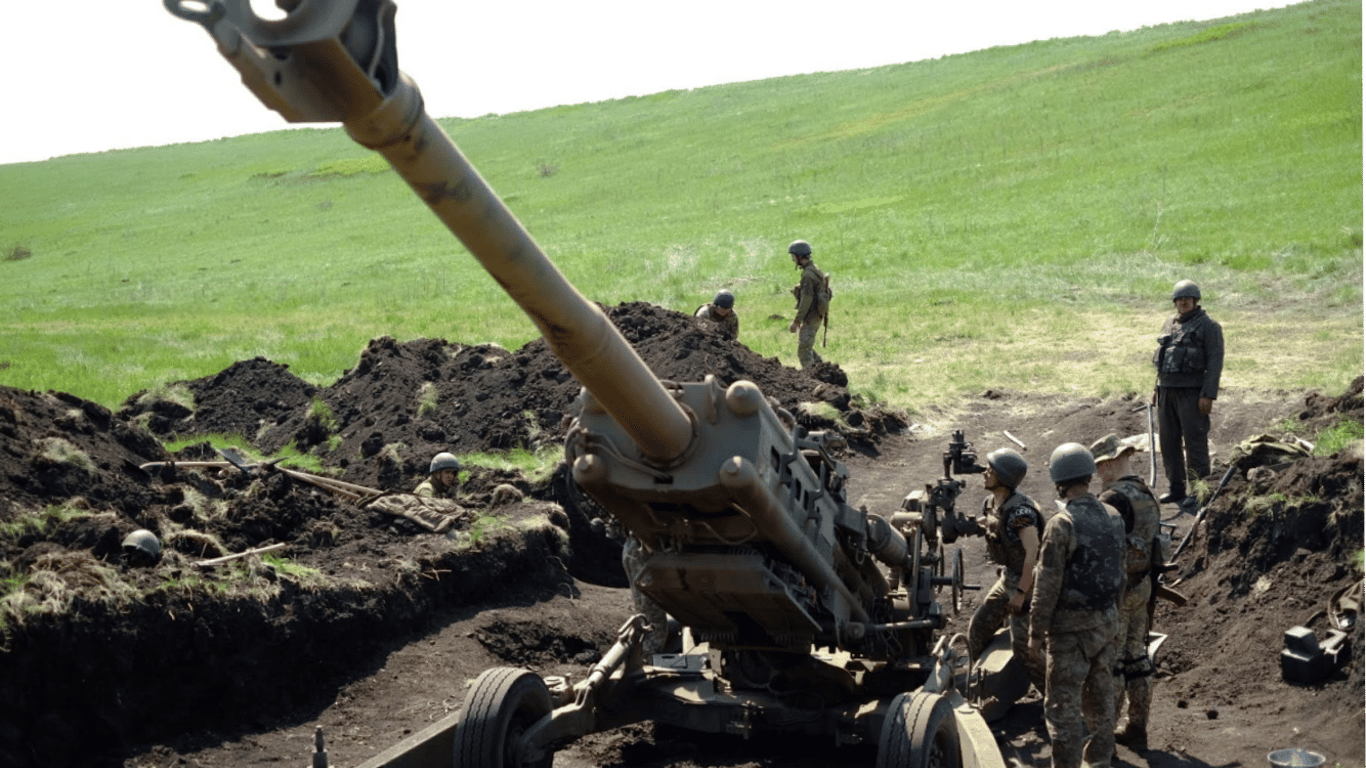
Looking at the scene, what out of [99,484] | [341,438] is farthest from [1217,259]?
[99,484]

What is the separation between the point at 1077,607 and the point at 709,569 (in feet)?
7.75

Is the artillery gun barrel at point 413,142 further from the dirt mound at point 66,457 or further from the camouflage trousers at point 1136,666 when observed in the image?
the dirt mound at point 66,457

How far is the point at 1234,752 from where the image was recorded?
9250 mm

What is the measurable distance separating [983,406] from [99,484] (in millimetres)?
13391

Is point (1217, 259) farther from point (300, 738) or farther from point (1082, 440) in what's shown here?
point (300, 738)

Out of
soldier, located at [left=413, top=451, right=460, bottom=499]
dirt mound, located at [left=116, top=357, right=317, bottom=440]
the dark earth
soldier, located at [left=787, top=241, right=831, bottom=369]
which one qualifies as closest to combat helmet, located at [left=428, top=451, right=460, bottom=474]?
soldier, located at [left=413, top=451, right=460, bottom=499]

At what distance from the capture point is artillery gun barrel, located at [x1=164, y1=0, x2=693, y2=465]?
444cm

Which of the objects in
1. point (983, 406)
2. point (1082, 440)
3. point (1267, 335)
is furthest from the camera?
point (1267, 335)

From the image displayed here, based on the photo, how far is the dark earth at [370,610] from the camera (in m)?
9.27

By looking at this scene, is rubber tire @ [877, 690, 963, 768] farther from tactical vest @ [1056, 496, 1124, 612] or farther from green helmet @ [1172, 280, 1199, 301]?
green helmet @ [1172, 280, 1199, 301]

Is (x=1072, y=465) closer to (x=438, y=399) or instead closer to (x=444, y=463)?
(x=444, y=463)

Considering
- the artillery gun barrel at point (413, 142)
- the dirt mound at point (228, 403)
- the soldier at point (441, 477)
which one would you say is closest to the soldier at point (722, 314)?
the dirt mound at point (228, 403)

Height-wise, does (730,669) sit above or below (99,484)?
below

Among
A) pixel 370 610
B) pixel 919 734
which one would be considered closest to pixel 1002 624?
pixel 919 734
